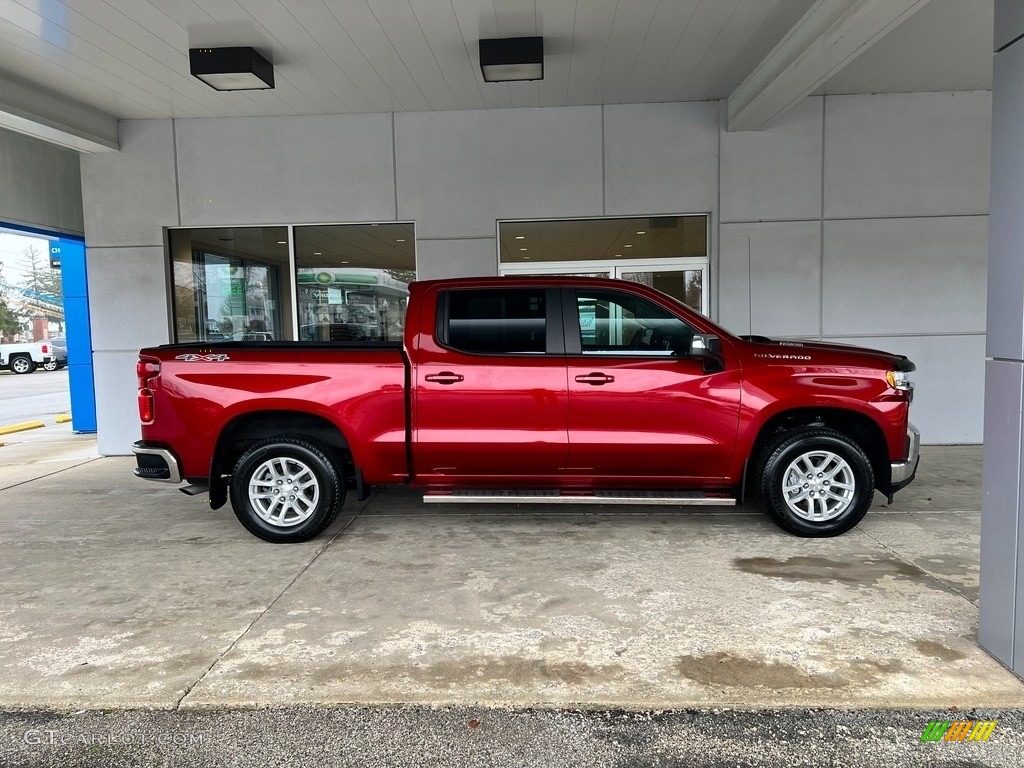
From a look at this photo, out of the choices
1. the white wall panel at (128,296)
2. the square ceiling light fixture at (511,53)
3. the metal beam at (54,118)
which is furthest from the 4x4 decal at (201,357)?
the white wall panel at (128,296)

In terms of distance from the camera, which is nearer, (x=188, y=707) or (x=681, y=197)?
(x=188, y=707)

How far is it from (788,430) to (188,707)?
4206 millimetres

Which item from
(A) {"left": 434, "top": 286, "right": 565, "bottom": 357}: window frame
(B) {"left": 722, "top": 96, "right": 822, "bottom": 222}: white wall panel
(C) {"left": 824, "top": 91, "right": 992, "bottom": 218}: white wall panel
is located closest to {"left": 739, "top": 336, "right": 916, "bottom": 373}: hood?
(A) {"left": 434, "top": 286, "right": 565, "bottom": 357}: window frame

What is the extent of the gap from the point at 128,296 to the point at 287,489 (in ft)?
18.1

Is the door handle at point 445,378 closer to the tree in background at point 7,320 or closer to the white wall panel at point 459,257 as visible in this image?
the white wall panel at point 459,257

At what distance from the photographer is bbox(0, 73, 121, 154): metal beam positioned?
24.1ft

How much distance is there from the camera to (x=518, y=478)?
5.20 m

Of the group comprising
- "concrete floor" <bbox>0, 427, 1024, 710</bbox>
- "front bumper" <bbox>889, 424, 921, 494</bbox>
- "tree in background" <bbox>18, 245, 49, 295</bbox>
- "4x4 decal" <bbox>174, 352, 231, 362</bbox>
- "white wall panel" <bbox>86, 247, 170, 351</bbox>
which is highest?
"tree in background" <bbox>18, 245, 49, 295</bbox>

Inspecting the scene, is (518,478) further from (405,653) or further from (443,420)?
(405,653)

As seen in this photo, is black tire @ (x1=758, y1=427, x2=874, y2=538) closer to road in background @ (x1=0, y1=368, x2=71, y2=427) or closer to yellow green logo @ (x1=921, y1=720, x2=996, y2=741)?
yellow green logo @ (x1=921, y1=720, x2=996, y2=741)

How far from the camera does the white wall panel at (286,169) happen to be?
879 cm

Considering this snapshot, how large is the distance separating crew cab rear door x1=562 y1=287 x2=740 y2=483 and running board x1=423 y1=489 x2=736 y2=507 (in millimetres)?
155

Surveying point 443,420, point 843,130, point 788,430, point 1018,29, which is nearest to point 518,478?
point 443,420

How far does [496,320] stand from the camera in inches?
205
